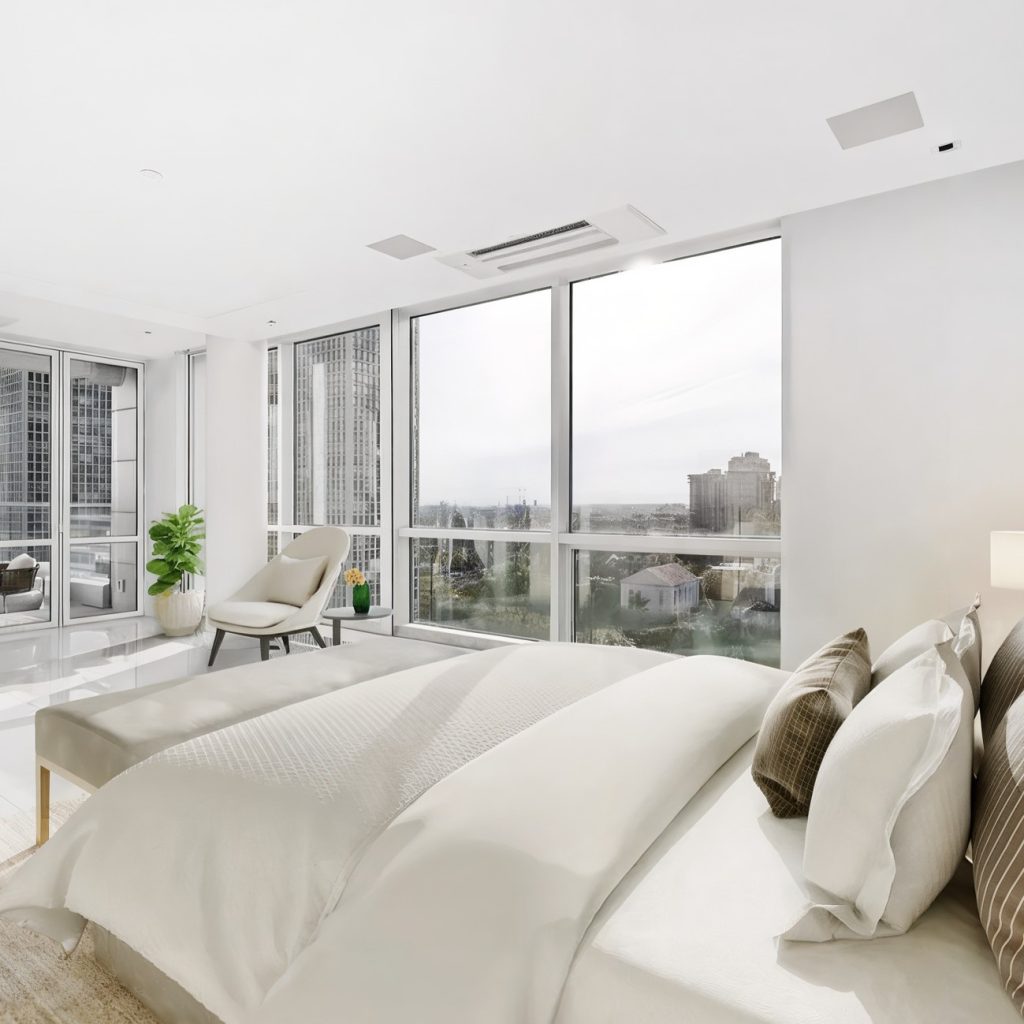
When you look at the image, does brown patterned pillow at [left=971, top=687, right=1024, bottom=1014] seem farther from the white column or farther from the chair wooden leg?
the white column

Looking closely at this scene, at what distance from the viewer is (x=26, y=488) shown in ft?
20.5

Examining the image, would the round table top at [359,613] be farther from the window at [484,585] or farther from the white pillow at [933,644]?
the white pillow at [933,644]

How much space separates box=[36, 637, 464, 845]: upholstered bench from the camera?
1881 mm

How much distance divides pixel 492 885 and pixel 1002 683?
1067 mm

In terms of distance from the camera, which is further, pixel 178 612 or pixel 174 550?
pixel 174 550

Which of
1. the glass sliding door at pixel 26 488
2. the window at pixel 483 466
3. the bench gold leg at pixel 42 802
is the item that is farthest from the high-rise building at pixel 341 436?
the bench gold leg at pixel 42 802

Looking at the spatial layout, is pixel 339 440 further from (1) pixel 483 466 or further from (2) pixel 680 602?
(2) pixel 680 602

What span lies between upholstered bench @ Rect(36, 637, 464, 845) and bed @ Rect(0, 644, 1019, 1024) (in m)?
0.35

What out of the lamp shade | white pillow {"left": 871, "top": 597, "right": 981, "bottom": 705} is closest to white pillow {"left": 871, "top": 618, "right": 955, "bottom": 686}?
white pillow {"left": 871, "top": 597, "right": 981, "bottom": 705}

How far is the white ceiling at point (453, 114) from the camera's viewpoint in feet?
6.40

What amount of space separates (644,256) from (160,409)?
4960mm

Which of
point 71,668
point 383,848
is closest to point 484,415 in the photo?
point 71,668

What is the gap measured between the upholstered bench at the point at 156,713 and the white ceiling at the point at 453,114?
1.87 meters

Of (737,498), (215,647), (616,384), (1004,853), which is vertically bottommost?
(215,647)
